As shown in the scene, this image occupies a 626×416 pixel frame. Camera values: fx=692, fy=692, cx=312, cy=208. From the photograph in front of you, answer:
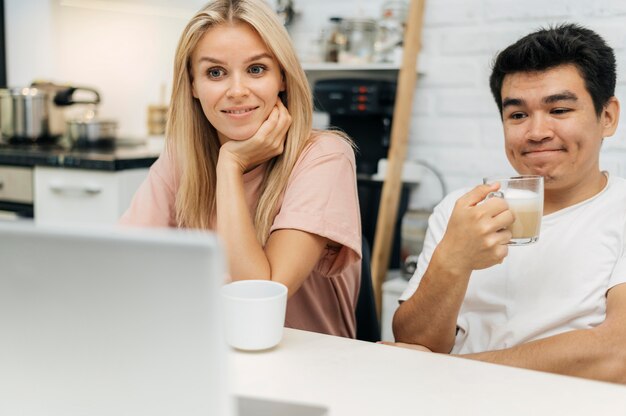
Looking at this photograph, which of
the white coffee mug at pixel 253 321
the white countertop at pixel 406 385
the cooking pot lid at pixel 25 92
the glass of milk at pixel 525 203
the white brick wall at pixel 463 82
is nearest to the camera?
the white countertop at pixel 406 385

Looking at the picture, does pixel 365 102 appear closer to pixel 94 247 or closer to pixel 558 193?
pixel 558 193

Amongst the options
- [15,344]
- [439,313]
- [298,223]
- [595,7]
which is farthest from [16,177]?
[15,344]

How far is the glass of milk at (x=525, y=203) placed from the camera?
1144mm

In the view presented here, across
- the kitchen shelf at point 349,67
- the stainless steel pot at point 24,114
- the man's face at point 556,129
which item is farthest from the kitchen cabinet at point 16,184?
the man's face at point 556,129

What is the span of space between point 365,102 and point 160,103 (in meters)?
1.29

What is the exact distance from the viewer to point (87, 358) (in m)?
0.51

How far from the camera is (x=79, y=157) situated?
2.52 metres

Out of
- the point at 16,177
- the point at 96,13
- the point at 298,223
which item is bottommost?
the point at 16,177

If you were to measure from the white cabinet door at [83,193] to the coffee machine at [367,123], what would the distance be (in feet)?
2.52

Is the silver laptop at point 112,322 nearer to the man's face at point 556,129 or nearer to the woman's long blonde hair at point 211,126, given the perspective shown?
the woman's long blonde hair at point 211,126

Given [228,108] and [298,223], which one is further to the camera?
[228,108]

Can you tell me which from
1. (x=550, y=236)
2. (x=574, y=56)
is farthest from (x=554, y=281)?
(x=574, y=56)

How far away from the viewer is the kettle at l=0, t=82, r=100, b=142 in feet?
9.75

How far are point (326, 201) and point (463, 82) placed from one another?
127 centimetres
